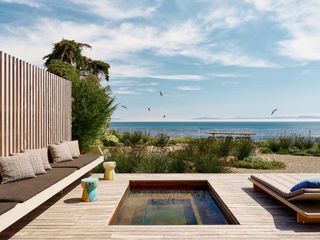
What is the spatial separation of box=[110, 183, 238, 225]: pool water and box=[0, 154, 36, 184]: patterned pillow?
141 cm

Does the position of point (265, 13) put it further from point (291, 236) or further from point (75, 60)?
point (75, 60)

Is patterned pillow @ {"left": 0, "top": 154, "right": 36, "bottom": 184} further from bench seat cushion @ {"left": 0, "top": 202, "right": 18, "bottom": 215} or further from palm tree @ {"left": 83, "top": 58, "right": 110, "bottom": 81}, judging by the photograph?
palm tree @ {"left": 83, "top": 58, "right": 110, "bottom": 81}

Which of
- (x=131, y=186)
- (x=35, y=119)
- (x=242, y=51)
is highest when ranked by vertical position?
(x=242, y=51)

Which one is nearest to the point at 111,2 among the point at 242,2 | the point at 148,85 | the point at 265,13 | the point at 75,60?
the point at 242,2

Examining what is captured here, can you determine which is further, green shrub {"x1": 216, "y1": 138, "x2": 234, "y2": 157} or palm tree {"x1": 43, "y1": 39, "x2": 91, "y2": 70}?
palm tree {"x1": 43, "y1": 39, "x2": 91, "y2": 70}

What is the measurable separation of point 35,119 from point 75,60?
14943mm

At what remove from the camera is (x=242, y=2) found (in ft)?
24.7

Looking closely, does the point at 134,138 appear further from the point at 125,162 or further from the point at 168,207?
the point at 168,207

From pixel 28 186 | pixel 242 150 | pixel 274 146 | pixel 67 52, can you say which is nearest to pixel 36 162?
pixel 28 186

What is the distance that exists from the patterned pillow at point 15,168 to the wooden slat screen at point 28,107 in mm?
370

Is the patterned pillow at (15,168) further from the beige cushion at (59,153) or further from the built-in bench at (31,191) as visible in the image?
the beige cushion at (59,153)

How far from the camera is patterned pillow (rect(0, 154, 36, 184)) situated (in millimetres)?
4055

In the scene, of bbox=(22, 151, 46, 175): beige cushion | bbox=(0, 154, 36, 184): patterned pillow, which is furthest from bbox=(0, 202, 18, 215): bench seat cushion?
bbox=(22, 151, 46, 175): beige cushion

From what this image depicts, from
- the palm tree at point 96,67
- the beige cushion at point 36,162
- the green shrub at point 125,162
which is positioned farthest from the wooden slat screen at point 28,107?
the palm tree at point 96,67
